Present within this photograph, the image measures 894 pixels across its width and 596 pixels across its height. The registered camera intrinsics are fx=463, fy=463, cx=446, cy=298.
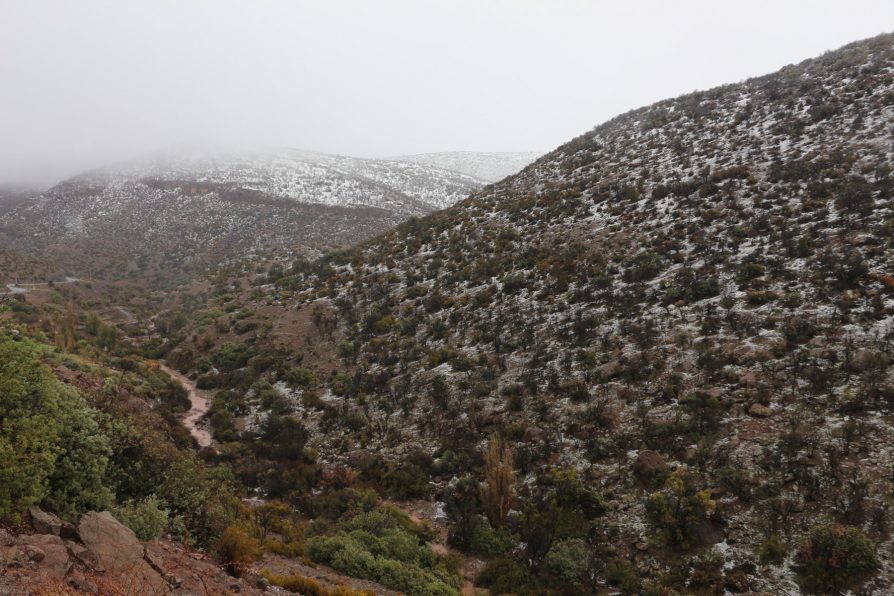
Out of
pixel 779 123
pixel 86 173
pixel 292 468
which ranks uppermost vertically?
pixel 86 173

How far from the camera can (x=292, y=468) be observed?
49.0 ft

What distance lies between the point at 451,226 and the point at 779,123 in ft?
62.2

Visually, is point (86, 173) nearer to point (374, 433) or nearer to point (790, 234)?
point (374, 433)

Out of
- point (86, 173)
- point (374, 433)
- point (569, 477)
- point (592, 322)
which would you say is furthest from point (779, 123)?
point (86, 173)

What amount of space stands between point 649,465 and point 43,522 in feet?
36.7

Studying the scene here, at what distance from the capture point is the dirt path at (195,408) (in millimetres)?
17513

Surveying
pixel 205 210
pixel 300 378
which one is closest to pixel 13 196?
pixel 205 210

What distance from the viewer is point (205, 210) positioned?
66562 mm

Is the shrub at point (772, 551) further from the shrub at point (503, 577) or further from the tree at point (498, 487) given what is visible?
the tree at point (498, 487)

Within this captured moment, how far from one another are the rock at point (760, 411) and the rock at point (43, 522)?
1319 cm

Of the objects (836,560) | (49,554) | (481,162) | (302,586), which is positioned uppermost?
(481,162)

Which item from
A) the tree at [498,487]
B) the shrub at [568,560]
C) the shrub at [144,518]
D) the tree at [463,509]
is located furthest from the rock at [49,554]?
the tree at [498,487]

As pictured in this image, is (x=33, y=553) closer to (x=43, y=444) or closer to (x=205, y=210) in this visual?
(x=43, y=444)

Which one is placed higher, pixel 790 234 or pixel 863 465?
pixel 790 234
